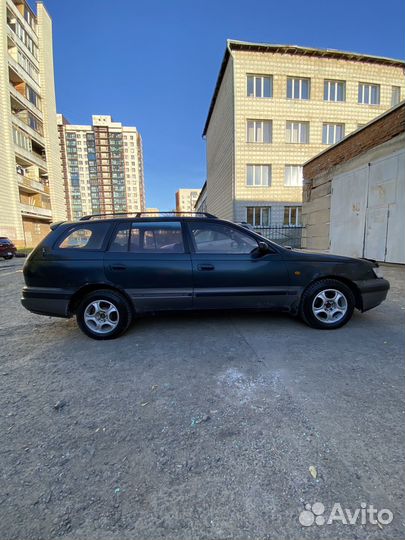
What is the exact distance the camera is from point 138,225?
3738 millimetres

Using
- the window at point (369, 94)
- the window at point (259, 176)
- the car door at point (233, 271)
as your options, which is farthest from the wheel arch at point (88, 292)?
the window at point (369, 94)

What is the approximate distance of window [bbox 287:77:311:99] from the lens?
2091 centimetres

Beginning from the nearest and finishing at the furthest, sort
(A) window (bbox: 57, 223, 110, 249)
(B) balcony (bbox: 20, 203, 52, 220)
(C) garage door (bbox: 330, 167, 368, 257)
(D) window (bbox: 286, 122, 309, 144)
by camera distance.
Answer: (A) window (bbox: 57, 223, 110, 249) → (C) garage door (bbox: 330, 167, 368, 257) → (D) window (bbox: 286, 122, 309, 144) → (B) balcony (bbox: 20, 203, 52, 220)

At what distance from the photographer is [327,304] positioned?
380 centimetres

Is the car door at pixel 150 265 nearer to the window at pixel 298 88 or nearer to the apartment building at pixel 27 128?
the window at pixel 298 88

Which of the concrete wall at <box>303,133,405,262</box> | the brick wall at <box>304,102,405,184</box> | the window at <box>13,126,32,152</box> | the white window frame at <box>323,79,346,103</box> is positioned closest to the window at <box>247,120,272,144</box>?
the white window frame at <box>323,79,346,103</box>

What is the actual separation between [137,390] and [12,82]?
128 feet

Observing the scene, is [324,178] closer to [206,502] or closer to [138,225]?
[138,225]

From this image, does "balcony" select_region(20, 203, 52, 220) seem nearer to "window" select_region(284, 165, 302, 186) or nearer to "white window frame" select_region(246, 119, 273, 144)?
"white window frame" select_region(246, 119, 273, 144)

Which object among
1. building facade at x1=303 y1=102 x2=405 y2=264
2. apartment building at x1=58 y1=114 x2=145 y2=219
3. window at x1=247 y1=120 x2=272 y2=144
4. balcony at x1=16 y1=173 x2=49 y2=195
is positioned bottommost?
building facade at x1=303 y1=102 x2=405 y2=264

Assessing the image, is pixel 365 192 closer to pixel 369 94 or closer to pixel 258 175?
pixel 258 175

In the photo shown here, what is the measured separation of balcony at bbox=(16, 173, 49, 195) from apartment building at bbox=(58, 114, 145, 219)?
2556 inches

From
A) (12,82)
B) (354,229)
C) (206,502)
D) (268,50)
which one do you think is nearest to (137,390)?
(206,502)

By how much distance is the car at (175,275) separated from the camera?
3.54 m
